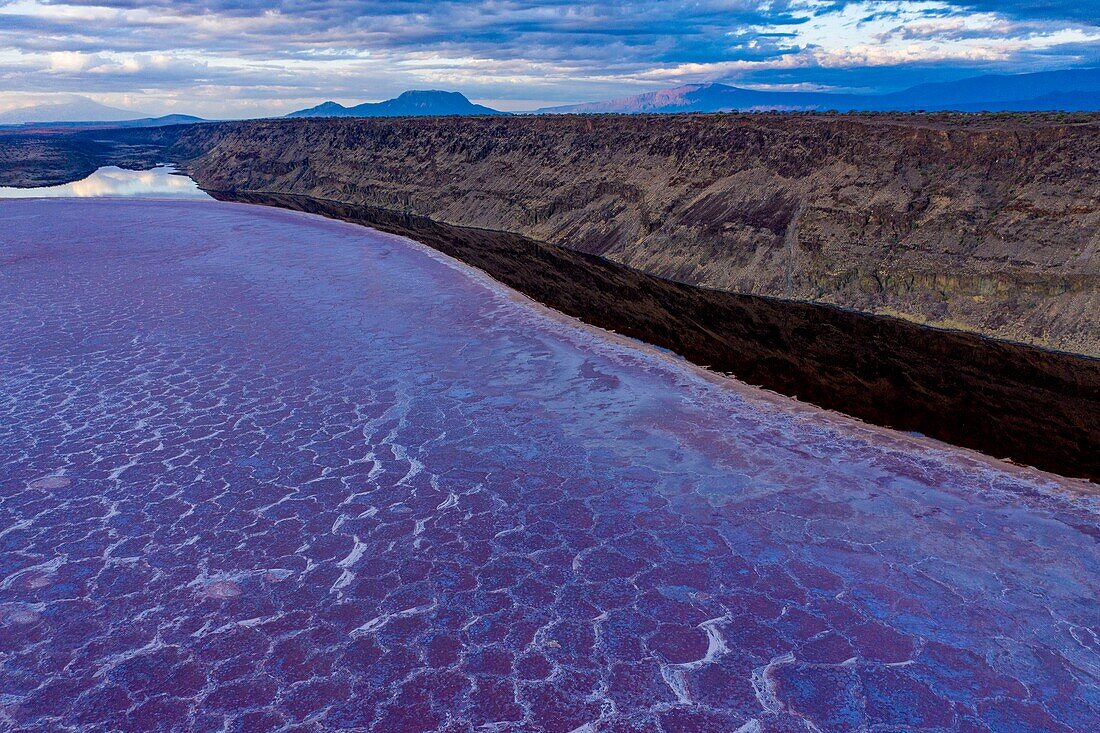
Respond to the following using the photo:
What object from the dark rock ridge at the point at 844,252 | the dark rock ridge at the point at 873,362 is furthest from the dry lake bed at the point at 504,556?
the dark rock ridge at the point at 844,252

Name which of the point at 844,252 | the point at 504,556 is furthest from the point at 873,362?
the point at 504,556

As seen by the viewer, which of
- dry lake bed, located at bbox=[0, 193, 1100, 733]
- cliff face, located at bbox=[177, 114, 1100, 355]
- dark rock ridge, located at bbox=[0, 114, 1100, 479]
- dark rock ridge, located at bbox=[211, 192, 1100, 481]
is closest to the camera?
dry lake bed, located at bbox=[0, 193, 1100, 733]

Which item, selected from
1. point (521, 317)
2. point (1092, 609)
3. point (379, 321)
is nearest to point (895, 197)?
point (521, 317)

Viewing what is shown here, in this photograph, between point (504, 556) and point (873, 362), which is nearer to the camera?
point (504, 556)

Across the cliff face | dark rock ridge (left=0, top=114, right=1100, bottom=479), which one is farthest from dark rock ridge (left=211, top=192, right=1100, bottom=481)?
the cliff face

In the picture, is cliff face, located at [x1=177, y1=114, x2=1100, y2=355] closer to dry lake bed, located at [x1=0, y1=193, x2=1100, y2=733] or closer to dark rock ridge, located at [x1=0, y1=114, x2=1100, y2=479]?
dark rock ridge, located at [x1=0, y1=114, x2=1100, y2=479]

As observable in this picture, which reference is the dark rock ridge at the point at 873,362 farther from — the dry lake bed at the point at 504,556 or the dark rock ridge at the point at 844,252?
the dry lake bed at the point at 504,556

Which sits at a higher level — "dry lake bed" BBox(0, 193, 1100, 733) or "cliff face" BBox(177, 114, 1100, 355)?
"cliff face" BBox(177, 114, 1100, 355)

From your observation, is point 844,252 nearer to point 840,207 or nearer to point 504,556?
point 840,207
